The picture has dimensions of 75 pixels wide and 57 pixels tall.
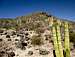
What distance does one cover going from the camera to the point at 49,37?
22656 millimetres

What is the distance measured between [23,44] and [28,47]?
31.9 inches

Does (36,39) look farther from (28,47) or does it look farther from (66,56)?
(66,56)

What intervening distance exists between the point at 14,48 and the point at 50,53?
369cm

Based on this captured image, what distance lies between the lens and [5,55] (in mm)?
16250

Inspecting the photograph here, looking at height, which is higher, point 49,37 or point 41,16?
point 41,16

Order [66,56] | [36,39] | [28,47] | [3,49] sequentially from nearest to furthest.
A: [66,56], [3,49], [28,47], [36,39]

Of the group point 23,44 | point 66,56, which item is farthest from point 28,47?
point 66,56

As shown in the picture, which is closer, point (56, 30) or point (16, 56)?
point (56, 30)

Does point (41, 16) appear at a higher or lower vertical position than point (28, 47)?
higher

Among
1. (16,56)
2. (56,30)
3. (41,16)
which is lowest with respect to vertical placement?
(16,56)

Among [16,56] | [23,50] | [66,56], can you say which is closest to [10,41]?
[23,50]

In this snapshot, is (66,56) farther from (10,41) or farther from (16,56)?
(10,41)

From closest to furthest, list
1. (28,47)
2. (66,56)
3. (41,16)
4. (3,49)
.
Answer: (66,56) → (3,49) → (28,47) → (41,16)

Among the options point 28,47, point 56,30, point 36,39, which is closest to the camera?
point 56,30
